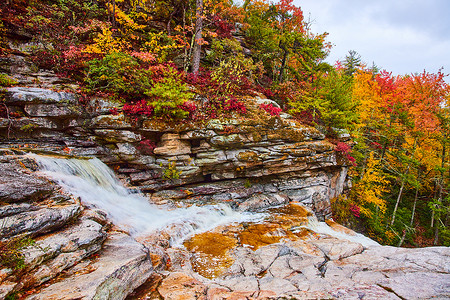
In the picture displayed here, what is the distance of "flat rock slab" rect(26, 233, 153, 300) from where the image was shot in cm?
285

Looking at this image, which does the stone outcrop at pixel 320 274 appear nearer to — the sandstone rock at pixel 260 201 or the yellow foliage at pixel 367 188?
the sandstone rock at pixel 260 201

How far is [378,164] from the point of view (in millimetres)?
15719

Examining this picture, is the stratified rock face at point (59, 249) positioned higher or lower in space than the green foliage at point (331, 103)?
lower

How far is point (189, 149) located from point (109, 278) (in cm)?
719

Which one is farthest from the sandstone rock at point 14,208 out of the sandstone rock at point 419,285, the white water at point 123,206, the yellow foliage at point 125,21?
the yellow foliage at point 125,21

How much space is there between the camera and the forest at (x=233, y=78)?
9.36 meters

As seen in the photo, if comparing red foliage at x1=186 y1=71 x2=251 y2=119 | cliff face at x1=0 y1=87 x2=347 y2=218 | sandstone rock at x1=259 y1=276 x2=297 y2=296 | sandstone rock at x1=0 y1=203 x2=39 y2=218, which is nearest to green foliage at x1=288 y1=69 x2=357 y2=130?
cliff face at x1=0 y1=87 x2=347 y2=218

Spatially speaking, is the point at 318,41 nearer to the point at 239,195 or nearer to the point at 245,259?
the point at 239,195

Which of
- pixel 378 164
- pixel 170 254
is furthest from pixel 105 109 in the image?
pixel 378 164

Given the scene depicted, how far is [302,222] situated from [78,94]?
12.1 metres

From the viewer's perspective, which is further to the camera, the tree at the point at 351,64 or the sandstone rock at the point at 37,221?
the tree at the point at 351,64

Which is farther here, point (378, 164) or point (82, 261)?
point (378, 164)

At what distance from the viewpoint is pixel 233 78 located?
1230 centimetres

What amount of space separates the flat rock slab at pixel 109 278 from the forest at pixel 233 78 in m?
6.43
